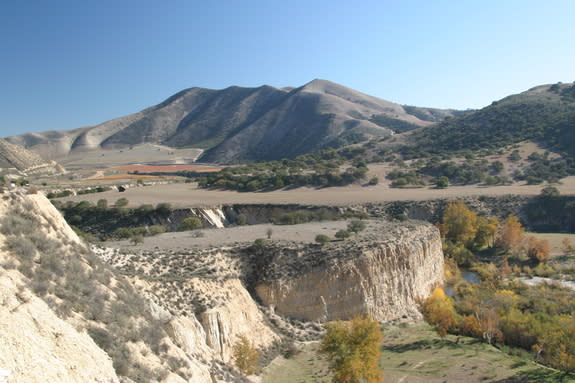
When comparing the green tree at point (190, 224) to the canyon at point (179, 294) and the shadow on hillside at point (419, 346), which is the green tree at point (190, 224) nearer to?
the canyon at point (179, 294)

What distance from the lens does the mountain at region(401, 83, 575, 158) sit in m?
72.2

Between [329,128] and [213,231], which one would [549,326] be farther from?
[329,128]

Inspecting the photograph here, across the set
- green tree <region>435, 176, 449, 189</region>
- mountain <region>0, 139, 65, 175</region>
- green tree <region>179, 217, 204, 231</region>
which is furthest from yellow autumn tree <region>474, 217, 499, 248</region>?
mountain <region>0, 139, 65, 175</region>

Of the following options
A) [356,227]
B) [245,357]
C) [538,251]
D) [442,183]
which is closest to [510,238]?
[538,251]

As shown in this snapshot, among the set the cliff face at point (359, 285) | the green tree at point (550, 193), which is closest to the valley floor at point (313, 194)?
the green tree at point (550, 193)

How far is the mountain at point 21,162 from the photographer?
195ft

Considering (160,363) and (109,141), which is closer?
(160,363)

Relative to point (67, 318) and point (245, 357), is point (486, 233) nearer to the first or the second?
point (245, 357)

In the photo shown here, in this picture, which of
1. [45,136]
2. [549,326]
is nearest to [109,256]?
[549,326]

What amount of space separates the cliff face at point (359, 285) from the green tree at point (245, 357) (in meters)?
4.28

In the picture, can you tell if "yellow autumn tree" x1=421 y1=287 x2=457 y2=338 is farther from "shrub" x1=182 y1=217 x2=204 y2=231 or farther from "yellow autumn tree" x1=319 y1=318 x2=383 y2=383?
"shrub" x1=182 y1=217 x2=204 y2=231

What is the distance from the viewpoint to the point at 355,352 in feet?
52.6

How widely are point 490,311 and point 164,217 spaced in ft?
99.9

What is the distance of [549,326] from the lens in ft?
64.5
